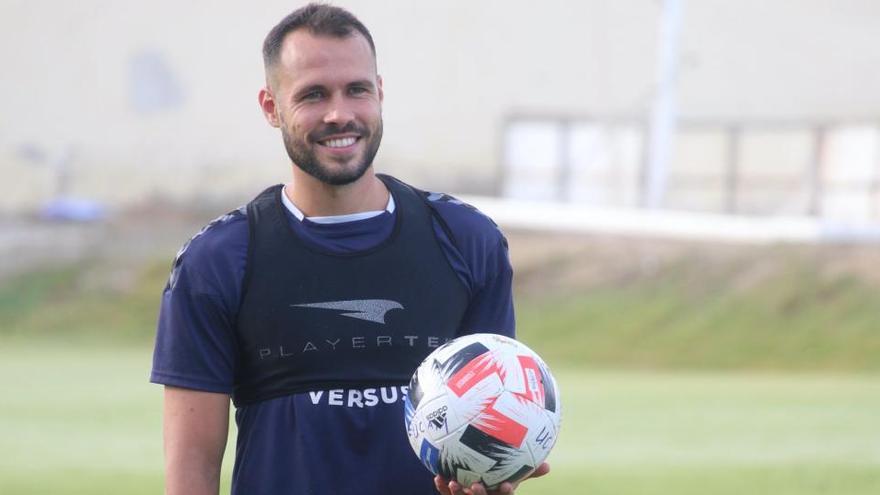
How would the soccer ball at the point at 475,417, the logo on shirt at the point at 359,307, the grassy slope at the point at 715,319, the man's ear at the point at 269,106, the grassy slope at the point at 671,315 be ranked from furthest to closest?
the grassy slope at the point at 671,315 → the grassy slope at the point at 715,319 → the man's ear at the point at 269,106 → the logo on shirt at the point at 359,307 → the soccer ball at the point at 475,417

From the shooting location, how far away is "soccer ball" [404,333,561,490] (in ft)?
11.7

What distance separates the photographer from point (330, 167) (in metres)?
3.69

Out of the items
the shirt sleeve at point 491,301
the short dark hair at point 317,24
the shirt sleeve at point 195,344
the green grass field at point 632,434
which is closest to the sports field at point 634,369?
the green grass field at point 632,434

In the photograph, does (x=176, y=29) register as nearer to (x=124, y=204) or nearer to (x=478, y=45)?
(x=124, y=204)

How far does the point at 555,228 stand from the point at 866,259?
5.98 m

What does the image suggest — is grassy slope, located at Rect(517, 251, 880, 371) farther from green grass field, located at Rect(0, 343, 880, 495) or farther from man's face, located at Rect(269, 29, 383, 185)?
man's face, located at Rect(269, 29, 383, 185)

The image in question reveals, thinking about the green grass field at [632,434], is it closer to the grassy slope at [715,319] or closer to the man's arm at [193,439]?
the grassy slope at [715,319]

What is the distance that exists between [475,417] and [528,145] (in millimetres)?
27205

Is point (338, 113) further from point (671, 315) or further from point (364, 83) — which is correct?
point (671, 315)

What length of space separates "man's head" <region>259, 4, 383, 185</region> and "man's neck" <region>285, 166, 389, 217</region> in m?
0.06

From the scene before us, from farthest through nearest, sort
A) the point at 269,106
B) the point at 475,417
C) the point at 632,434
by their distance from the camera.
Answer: the point at 632,434 → the point at 269,106 → the point at 475,417

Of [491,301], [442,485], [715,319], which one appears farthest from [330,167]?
[715,319]

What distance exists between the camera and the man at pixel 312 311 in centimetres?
370

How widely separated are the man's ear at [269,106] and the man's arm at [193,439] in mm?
734
